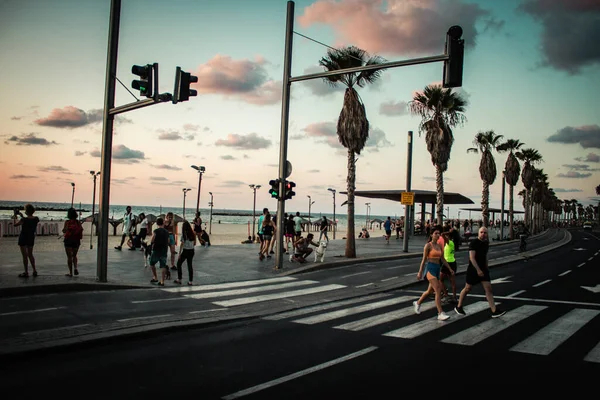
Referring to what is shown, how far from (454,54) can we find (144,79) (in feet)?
22.9

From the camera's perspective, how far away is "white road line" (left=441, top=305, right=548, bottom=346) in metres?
7.43

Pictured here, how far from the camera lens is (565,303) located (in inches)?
443

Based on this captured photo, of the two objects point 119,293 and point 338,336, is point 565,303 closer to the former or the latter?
point 338,336

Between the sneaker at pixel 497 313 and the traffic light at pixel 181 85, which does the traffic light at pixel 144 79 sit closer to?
the traffic light at pixel 181 85

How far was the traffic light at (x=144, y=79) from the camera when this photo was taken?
1096 centimetres

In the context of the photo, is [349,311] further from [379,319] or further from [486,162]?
[486,162]

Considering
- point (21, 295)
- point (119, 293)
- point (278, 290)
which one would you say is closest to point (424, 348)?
point (278, 290)

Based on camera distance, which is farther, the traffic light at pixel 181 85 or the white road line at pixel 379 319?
the traffic light at pixel 181 85

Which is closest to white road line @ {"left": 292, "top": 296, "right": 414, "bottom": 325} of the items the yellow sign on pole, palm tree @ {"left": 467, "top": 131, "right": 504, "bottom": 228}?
the yellow sign on pole

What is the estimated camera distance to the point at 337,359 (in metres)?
6.27

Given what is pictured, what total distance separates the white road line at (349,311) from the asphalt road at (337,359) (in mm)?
55

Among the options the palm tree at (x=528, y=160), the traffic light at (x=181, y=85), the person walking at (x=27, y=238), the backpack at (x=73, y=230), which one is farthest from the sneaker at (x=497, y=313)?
the palm tree at (x=528, y=160)

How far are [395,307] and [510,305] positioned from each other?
274cm

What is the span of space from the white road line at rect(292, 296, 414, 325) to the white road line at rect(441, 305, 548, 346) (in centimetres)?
231
